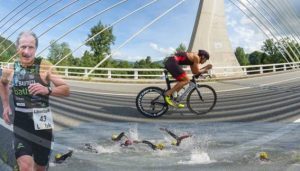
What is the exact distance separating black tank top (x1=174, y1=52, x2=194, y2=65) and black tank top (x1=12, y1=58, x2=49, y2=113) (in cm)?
67

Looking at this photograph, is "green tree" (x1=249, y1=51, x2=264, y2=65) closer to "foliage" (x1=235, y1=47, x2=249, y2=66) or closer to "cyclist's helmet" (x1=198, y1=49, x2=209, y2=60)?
"foliage" (x1=235, y1=47, x2=249, y2=66)

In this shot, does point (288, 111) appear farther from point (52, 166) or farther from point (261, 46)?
point (52, 166)

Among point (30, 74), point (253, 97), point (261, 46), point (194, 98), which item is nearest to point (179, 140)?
point (194, 98)

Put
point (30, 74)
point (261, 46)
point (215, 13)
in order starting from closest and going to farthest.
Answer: point (215, 13), point (261, 46), point (30, 74)

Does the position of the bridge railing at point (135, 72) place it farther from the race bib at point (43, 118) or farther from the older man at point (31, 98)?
the race bib at point (43, 118)

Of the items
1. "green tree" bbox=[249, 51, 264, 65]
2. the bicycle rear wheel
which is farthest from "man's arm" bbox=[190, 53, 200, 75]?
"green tree" bbox=[249, 51, 264, 65]

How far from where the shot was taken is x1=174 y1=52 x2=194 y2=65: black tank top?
92.4 inches

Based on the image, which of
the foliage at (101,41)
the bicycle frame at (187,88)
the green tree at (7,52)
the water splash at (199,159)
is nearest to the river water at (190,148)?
the water splash at (199,159)

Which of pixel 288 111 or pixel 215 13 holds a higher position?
pixel 215 13

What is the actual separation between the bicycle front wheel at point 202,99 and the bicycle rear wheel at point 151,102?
0.11 metres

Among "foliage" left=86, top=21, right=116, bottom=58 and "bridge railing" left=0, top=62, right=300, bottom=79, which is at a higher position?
"foliage" left=86, top=21, right=116, bottom=58

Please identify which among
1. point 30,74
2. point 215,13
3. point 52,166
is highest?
point 215,13

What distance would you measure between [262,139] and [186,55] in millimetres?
578

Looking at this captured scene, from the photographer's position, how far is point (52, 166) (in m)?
2.81
